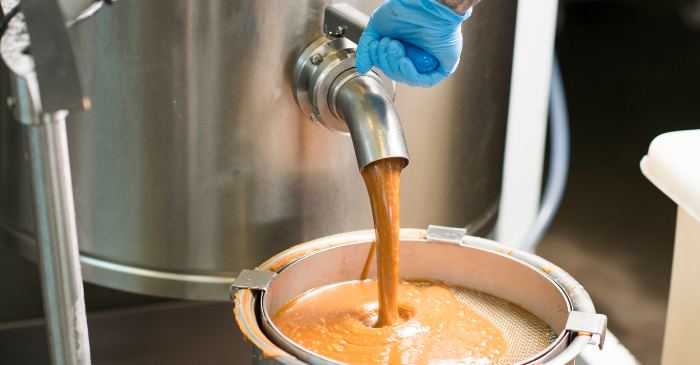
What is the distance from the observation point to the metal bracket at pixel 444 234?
102 cm

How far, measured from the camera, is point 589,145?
3391mm

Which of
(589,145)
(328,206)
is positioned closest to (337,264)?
(328,206)

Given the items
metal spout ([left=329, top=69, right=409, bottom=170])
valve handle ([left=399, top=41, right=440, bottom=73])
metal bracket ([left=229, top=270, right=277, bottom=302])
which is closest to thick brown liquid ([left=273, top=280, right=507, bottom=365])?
metal bracket ([left=229, top=270, right=277, bottom=302])

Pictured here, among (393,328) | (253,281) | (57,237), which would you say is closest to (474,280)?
(393,328)

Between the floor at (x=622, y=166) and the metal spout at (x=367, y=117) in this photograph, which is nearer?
the metal spout at (x=367, y=117)

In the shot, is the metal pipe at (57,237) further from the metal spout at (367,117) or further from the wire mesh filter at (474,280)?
the metal spout at (367,117)

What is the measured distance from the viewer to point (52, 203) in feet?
2.03

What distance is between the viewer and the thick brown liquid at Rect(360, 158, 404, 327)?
33.1 inches

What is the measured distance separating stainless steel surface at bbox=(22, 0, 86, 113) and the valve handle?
43cm

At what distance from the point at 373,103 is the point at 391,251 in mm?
210

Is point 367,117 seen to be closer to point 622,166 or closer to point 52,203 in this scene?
point 52,203

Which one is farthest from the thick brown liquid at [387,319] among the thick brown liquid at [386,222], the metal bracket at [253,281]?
the metal bracket at [253,281]

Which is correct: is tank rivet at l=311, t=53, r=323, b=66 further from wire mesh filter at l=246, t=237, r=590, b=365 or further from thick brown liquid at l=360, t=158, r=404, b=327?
wire mesh filter at l=246, t=237, r=590, b=365

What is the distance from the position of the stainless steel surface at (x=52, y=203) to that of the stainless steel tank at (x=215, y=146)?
27 centimetres
